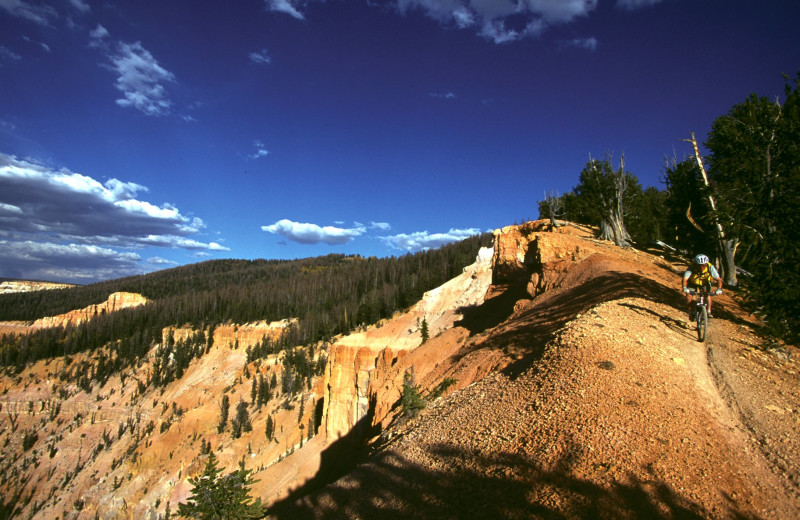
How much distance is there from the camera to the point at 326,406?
38.7 meters

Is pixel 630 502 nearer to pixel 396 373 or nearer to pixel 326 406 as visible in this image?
pixel 396 373

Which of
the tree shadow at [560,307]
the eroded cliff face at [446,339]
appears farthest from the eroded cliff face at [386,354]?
the tree shadow at [560,307]

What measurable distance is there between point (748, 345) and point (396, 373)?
1720 centimetres

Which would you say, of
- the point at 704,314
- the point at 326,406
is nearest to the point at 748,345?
the point at 704,314

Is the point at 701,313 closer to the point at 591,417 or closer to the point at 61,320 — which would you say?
the point at 591,417

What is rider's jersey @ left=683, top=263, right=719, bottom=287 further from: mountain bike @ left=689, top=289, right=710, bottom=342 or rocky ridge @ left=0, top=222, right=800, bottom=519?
rocky ridge @ left=0, top=222, right=800, bottom=519

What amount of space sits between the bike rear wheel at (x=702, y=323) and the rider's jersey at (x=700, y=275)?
810mm

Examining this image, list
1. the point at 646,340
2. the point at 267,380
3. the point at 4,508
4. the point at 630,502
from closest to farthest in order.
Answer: the point at 630,502 < the point at 646,340 < the point at 4,508 < the point at 267,380

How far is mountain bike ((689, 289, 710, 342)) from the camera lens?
33.6ft

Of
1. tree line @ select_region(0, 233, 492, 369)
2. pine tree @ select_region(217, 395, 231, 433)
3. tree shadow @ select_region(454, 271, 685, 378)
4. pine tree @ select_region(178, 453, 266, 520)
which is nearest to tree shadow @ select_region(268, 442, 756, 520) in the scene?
pine tree @ select_region(178, 453, 266, 520)

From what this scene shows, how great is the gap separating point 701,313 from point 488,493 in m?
8.38

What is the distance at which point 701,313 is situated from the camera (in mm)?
10367

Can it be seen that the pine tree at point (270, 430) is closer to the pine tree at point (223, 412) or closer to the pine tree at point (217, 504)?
the pine tree at point (223, 412)

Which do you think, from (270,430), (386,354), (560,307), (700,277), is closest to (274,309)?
(270,430)
